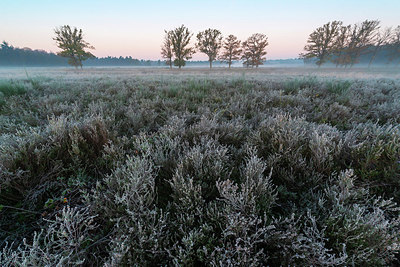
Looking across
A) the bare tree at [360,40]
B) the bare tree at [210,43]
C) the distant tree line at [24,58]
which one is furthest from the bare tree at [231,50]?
the distant tree line at [24,58]

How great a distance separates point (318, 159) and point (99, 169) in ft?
9.73

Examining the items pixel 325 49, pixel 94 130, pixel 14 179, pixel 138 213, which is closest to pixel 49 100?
pixel 94 130

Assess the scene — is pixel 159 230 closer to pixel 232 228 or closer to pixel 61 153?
pixel 232 228

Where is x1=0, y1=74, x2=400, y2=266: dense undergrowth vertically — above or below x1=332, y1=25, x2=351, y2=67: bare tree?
below

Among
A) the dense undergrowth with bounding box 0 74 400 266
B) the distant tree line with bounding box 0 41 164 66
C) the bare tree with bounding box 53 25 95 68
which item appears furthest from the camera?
the distant tree line with bounding box 0 41 164 66

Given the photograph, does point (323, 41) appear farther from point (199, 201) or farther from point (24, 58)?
point (24, 58)

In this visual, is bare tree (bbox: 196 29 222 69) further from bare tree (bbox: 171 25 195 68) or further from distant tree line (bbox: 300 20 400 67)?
distant tree line (bbox: 300 20 400 67)

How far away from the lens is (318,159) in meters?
2.04

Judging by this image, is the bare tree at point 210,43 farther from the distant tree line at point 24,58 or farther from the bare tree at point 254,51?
the distant tree line at point 24,58

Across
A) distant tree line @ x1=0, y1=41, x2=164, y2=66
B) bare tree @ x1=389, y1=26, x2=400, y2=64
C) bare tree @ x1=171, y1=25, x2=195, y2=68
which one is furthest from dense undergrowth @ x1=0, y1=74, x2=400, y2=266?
distant tree line @ x1=0, y1=41, x2=164, y2=66

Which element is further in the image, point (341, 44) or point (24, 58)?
point (24, 58)

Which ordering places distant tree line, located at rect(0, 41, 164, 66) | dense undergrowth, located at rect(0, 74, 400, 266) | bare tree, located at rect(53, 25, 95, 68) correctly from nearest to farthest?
dense undergrowth, located at rect(0, 74, 400, 266)
bare tree, located at rect(53, 25, 95, 68)
distant tree line, located at rect(0, 41, 164, 66)

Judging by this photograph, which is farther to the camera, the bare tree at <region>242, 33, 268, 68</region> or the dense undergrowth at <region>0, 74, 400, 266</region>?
the bare tree at <region>242, 33, 268, 68</region>

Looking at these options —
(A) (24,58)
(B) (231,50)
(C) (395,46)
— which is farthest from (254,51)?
(A) (24,58)
